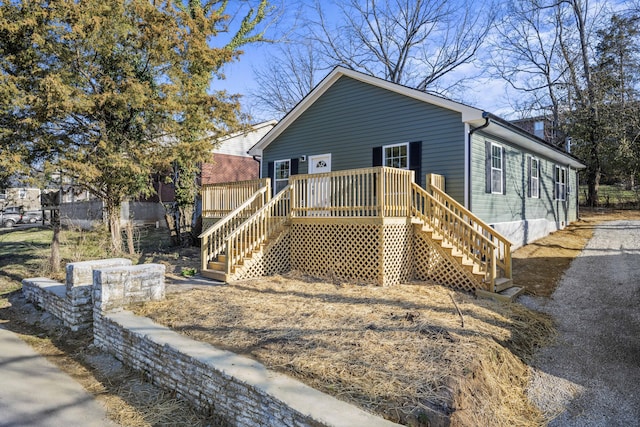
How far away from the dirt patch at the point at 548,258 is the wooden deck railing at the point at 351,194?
2996 millimetres

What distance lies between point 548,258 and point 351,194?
5.85 metres

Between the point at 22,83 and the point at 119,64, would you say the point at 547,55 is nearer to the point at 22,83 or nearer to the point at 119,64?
the point at 119,64

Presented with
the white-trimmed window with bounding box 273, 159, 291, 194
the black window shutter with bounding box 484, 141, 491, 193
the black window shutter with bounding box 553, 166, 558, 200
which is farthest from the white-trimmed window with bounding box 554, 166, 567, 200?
the white-trimmed window with bounding box 273, 159, 291, 194

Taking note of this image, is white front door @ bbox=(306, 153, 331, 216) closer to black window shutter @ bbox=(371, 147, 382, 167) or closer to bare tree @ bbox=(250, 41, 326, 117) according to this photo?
black window shutter @ bbox=(371, 147, 382, 167)

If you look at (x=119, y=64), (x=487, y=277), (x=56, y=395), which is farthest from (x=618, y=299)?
(x=119, y=64)

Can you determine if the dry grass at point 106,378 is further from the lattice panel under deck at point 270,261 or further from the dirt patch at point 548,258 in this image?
the dirt patch at point 548,258

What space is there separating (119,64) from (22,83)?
2.03m

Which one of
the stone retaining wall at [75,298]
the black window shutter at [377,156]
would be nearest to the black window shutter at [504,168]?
the black window shutter at [377,156]

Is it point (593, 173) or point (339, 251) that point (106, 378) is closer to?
point (339, 251)

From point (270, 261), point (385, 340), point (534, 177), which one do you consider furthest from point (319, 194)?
point (534, 177)

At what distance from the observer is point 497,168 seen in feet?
34.1

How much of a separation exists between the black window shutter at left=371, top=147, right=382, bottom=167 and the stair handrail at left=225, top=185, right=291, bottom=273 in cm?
285

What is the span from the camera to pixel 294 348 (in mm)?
4066

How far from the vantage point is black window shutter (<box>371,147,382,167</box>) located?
10.4 m
